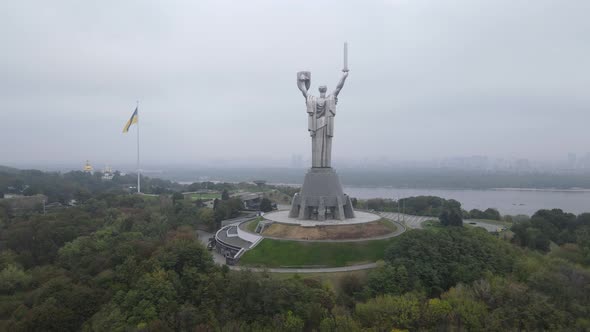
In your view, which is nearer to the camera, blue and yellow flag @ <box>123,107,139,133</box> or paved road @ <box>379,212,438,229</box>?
paved road @ <box>379,212,438,229</box>

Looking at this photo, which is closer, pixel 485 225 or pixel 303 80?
pixel 303 80

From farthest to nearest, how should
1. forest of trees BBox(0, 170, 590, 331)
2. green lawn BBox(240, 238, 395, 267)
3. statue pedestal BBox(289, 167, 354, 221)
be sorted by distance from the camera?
statue pedestal BBox(289, 167, 354, 221) < green lawn BBox(240, 238, 395, 267) < forest of trees BBox(0, 170, 590, 331)

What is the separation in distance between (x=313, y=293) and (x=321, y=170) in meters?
14.1

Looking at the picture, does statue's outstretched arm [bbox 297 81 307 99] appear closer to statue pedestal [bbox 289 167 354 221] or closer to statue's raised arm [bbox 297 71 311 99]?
statue's raised arm [bbox 297 71 311 99]

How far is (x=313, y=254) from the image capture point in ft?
76.4

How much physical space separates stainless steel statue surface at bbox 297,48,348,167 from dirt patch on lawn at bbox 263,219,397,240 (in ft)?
19.1

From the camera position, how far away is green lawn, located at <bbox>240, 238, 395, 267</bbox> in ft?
74.7

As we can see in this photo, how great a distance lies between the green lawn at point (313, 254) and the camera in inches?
897

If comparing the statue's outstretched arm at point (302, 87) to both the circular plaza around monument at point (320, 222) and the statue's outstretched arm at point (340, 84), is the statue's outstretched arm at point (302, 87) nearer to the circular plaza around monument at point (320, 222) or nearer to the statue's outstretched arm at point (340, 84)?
the statue's outstretched arm at point (340, 84)

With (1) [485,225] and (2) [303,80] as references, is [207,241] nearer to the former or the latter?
(2) [303,80]

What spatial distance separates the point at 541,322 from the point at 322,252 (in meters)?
11.7

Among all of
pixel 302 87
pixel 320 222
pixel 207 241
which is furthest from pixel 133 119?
pixel 320 222

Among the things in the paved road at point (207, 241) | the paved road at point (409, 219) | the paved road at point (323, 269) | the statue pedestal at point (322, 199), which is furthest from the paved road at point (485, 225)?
the paved road at point (207, 241)

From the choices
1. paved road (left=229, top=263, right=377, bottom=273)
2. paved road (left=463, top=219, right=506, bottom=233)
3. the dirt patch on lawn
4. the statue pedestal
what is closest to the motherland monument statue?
the statue pedestal
